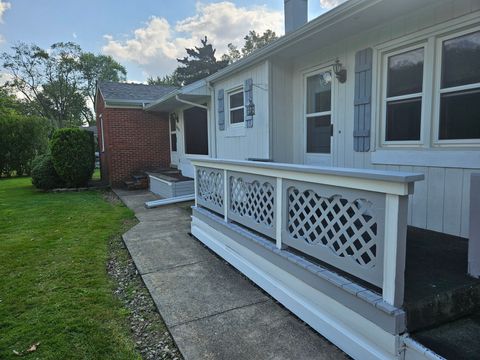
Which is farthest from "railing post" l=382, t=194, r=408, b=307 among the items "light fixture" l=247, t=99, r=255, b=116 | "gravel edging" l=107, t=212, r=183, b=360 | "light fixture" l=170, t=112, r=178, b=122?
"light fixture" l=170, t=112, r=178, b=122

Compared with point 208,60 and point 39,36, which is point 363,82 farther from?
point 39,36

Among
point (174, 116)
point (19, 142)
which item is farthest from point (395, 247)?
point (19, 142)

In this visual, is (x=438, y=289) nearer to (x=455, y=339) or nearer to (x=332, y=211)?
(x=455, y=339)

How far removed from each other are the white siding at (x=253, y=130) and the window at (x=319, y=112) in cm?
68

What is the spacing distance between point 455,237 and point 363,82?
6.84 feet

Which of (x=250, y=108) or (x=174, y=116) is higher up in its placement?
(x=174, y=116)

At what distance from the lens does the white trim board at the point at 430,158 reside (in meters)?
3.16

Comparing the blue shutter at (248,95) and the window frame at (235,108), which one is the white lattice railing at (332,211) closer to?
the blue shutter at (248,95)

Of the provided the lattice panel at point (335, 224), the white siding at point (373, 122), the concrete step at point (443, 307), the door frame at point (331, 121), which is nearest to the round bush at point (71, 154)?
the white siding at point (373, 122)

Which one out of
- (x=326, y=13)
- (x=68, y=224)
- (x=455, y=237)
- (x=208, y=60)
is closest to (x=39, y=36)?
(x=208, y=60)

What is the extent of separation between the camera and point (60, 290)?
351 centimetres

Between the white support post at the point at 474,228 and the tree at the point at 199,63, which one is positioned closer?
the white support post at the point at 474,228

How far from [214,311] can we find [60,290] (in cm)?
177

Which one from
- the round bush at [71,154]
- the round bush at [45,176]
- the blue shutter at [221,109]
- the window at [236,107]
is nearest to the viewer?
the window at [236,107]
